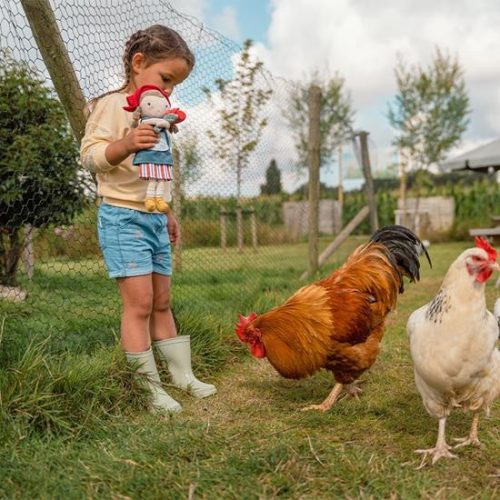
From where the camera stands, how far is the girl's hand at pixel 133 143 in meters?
2.42

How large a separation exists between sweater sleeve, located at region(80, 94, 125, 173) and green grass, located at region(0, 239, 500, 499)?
904 mm

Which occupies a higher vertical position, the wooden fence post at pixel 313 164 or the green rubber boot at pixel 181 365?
the wooden fence post at pixel 313 164

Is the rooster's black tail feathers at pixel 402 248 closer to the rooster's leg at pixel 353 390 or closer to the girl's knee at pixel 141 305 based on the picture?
the rooster's leg at pixel 353 390

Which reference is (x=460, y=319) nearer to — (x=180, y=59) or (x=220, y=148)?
(x=180, y=59)

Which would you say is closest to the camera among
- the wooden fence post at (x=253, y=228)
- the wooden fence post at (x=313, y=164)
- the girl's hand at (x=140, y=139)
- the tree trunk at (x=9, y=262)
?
the girl's hand at (x=140, y=139)

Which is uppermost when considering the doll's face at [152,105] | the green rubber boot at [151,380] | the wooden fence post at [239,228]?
the doll's face at [152,105]

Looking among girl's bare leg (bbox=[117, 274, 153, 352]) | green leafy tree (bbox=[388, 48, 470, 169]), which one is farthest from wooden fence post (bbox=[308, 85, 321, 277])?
green leafy tree (bbox=[388, 48, 470, 169])

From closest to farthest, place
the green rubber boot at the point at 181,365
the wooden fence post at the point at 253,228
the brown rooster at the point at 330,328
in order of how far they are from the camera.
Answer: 1. the brown rooster at the point at 330,328
2. the green rubber boot at the point at 181,365
3. the wooden fence post at the point at 253,228

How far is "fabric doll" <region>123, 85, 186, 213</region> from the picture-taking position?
2477 mm

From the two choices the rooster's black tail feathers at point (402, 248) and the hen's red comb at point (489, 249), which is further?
the rooster's black tail feathers at point (402, 248)

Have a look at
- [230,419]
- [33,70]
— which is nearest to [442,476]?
[230,419]

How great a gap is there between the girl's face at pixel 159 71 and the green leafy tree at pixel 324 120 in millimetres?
3896

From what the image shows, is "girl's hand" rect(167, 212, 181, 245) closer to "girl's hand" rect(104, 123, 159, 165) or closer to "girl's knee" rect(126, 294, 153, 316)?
"girl's knee" rect(126, 294, 153, 316)

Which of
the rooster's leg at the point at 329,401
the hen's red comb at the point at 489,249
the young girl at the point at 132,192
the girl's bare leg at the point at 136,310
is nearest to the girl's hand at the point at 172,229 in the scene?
the young girl at the point at 132,192
